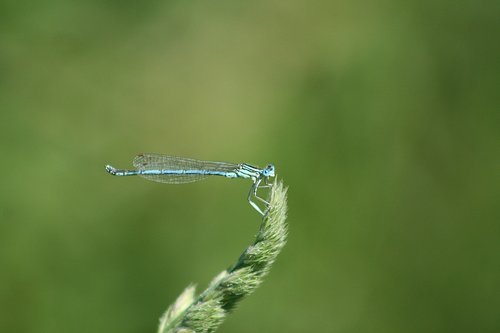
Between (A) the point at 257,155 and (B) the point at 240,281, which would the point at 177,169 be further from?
(B) the point at 240,281

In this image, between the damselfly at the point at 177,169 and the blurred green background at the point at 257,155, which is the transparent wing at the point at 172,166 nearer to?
the damselfly at the point at 177,169

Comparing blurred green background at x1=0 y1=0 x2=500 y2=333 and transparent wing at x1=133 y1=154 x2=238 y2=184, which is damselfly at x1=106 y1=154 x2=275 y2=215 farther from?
blurred green background at x1=0 y1=0 x2=500 y2=333

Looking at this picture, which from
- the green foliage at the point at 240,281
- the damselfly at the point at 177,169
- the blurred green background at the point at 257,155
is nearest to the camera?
the green foliage at the point at 240,281

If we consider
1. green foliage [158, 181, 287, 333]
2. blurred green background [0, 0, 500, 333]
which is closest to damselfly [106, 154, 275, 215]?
blurred green background [0, 0, 500, 333]

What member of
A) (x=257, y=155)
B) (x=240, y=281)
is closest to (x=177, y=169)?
(x=257, y=155)

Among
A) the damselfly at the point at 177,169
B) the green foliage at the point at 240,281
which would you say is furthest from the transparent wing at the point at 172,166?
the green foliage at the point at 240,281

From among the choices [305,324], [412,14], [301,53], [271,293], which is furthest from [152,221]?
[412,14]
